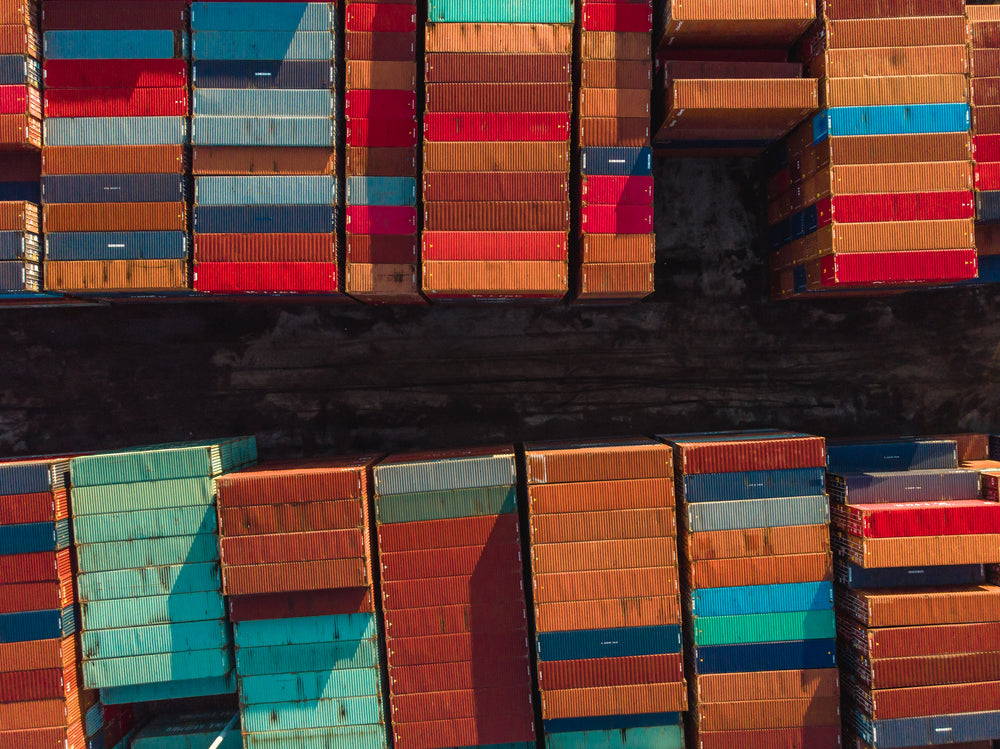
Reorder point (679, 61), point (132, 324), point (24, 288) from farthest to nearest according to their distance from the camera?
point (132, 324), point (679, 61), point (24, 288)

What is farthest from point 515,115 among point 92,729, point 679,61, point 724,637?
point 92,729

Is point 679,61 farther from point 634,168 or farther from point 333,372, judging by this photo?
point 333,372

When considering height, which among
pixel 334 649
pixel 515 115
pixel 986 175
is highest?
pixel 515 115

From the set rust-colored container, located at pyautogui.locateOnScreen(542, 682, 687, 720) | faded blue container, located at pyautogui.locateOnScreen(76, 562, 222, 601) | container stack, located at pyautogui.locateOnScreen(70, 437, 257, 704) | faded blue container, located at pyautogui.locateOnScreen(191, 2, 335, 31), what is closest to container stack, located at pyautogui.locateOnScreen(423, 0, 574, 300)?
faded blue container, located at pyautogui.locateOnScreen(191, 2, 335, 31)

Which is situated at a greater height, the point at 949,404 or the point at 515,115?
the point at 515,115

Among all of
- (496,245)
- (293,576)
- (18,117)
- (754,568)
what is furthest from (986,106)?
(18,117)

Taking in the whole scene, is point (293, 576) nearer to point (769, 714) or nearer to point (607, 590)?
point (607, 590)

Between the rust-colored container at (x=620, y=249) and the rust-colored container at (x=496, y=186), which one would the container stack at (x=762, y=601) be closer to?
the rust-colored container at (x=620, y=249)

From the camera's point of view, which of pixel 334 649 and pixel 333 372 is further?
pixel 333 372
